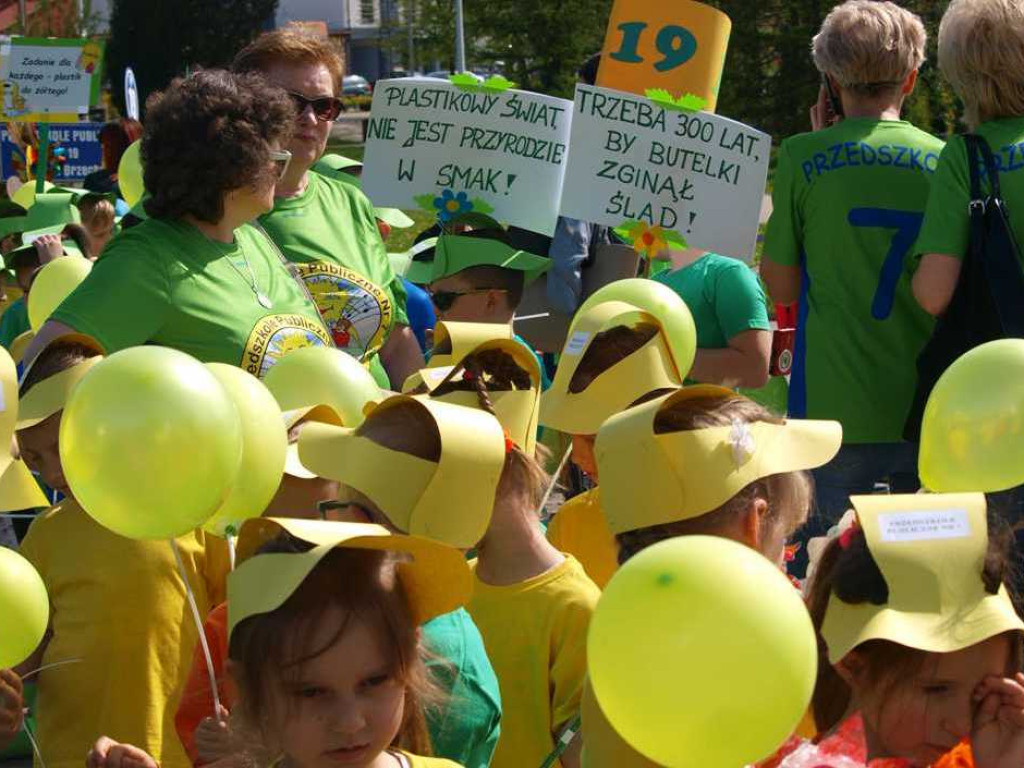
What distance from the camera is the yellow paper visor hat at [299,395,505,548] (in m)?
2.90

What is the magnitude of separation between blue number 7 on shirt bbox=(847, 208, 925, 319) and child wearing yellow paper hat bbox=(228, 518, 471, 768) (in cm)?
215

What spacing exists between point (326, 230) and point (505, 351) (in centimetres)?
108

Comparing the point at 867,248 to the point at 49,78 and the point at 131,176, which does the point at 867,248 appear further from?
the point at 49,78

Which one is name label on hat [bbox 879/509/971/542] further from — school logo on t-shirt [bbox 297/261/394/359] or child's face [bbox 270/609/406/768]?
school logo on t-shirt [bbox 297/261/394/359]

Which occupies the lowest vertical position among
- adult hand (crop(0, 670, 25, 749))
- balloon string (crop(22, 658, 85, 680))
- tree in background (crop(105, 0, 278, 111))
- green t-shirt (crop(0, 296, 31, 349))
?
tree in background (crop(105, 0, 278, 111))

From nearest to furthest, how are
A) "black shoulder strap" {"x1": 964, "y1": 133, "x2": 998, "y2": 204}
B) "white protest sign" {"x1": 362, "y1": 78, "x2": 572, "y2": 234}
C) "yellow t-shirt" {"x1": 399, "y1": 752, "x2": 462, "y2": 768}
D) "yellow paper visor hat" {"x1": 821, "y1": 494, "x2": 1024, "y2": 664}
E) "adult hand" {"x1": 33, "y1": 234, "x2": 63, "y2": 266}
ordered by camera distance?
"yellow paper visor hat" {"x1": 821, "y1": 494, "x2": 1024, "y2": 664} → "yellow t-shirt" {"x1": 399, "y1": 752, "x2": 462, "y2": 768} → "black shoulder strap" {"x1": 964, "y1": 133, "x2": 998, "y2": 204} → "white protest sign" {"x1": 362, "y1": 78, "x2": 572, "y2": 234} → "adult hand" {"x1": 33, "y1": 234, "x2": 63, "y2": 266}

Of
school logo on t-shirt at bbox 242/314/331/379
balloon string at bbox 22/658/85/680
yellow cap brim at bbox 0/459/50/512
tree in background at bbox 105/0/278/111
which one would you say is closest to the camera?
balloon string at bbox 22/658/85/680

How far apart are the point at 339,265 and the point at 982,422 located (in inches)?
76.3

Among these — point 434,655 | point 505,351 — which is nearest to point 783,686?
point 434,655

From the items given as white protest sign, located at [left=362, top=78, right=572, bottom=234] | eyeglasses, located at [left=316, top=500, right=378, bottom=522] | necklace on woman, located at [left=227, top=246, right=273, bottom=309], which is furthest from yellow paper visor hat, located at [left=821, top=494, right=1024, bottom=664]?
white protest sign, located at [left=362, top=78, right=572, bottom=234]

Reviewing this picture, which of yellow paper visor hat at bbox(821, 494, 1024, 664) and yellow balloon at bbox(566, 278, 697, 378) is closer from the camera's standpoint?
yellow paper visor hat at bbox(821, 494, 1024, 664)

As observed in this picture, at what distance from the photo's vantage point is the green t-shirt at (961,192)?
405 centimetres

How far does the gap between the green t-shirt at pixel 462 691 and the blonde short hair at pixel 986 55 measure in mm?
2037

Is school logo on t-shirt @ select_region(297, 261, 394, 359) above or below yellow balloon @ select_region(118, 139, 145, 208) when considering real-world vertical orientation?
above
